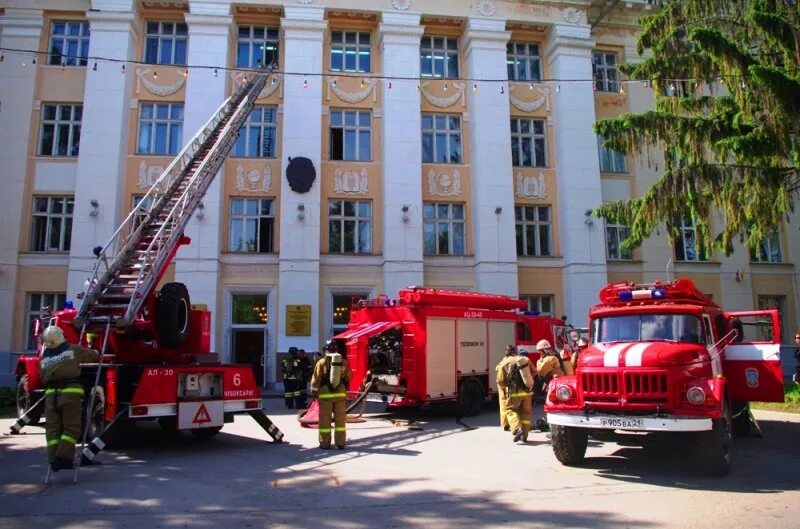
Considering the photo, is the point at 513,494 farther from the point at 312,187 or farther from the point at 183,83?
the point at 183,83

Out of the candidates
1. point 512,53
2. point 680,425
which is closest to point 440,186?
point 512,53

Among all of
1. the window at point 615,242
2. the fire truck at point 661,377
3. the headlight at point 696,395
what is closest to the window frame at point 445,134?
the window at point 615,242

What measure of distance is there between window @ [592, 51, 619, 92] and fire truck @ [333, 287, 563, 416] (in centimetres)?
1334

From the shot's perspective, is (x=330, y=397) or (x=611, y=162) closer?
(x=330, y=397)

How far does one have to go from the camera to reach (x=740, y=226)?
13.6 m

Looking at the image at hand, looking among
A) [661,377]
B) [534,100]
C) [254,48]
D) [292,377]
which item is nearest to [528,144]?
[534,100]

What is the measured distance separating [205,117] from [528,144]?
11.7m

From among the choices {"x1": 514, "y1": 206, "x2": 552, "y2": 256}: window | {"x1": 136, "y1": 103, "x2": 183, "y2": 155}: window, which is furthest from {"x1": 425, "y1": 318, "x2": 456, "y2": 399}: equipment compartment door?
{"x1": 136, "y1": 103, "x2": 183, "y2": 155}: window

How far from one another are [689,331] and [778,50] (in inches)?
331

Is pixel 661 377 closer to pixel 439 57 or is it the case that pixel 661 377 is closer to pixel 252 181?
pixel 252 181

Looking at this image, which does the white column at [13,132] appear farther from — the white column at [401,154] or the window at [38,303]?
the white column at [401,154]

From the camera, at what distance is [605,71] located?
78.8 feet

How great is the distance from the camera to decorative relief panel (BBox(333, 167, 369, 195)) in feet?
70.1

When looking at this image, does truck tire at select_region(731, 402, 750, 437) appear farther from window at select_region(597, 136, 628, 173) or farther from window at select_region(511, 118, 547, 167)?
window at select_region(597, 136, 628, 173)
